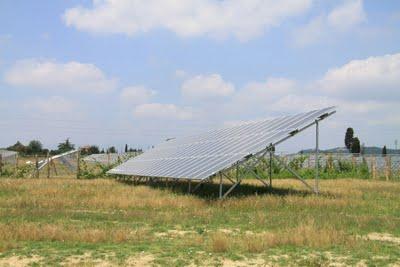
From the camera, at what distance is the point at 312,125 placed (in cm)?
1861

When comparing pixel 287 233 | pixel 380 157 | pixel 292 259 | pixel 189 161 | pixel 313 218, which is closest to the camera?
pixel 292 259

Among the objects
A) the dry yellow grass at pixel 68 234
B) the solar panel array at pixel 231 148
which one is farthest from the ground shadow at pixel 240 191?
the dry yellow grass at pixel 68 234

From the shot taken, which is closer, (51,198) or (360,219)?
(360,219)

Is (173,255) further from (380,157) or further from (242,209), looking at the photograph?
(380,157)

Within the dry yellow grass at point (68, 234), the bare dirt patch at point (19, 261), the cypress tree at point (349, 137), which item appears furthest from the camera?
the cypress tree at point (349, 137)

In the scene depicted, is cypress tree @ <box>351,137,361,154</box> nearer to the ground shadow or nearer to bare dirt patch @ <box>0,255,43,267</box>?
the ground shadow

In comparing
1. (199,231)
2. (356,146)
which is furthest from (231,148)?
(356,146)

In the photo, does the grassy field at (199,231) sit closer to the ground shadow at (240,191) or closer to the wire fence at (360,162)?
the ground shadow at (240,191)

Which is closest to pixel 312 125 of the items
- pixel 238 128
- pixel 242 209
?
pixel 242 209

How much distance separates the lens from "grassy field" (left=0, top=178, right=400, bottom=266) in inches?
345

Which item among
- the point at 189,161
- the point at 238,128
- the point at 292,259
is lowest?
the point at 292,259

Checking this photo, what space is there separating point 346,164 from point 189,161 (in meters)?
19.8

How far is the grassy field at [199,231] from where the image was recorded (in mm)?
8766

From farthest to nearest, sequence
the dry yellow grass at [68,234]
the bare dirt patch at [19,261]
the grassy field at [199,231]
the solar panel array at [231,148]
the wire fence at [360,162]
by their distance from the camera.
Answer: the wire fence at [360,162], the solar panel array at [231,148], the dry yellow grass at [68,234], the grassy field at [199,231], the bare dirt patch at [19,261]
